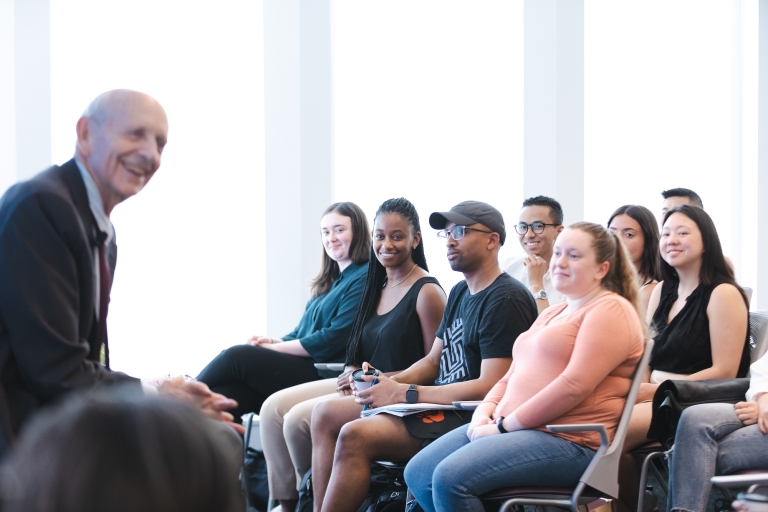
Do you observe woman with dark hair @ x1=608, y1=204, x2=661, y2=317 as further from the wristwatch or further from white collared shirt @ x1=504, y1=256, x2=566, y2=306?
the wristwatch

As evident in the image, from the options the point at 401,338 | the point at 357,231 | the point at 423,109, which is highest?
the point at 423,109

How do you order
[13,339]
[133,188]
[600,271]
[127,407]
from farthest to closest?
[600,271] < [133,188] < [13,339] < [127,407]

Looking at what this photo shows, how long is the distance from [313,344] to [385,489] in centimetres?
98

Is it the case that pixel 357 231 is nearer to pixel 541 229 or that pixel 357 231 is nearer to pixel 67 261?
pixel 541 229

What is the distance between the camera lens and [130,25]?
15.9ft

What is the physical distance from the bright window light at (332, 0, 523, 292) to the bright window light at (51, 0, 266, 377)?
0.64m

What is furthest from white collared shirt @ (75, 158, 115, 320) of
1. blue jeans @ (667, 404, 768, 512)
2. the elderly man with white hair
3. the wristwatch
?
blue jeans @ (667, 404, 768, 512)

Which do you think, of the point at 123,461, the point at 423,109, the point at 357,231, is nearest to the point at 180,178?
the point at 357,231

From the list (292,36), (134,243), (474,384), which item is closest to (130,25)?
(292,36)

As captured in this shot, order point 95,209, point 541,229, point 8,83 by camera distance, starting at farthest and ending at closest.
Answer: point 8,83 → point 541,229 → point 95,209

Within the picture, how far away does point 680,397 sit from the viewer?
2.49m

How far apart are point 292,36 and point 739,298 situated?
3.15 metres

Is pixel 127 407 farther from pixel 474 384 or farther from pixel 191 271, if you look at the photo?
pixel 191 271

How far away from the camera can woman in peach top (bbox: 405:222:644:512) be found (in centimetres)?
224
